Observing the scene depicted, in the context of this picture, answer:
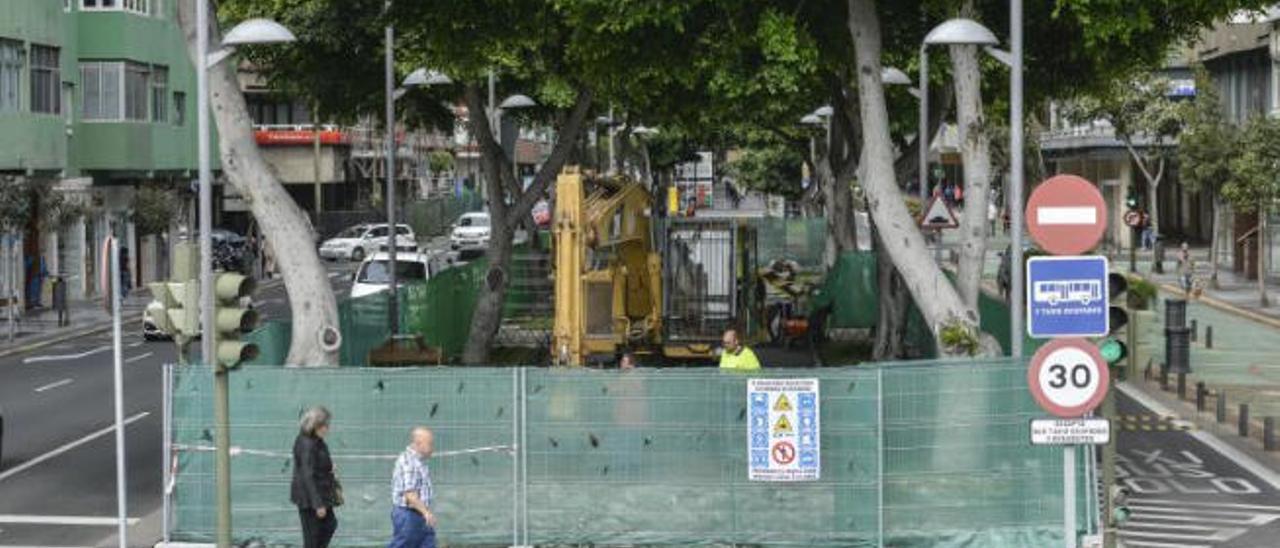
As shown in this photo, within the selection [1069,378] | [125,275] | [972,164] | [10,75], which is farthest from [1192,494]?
[125,275]

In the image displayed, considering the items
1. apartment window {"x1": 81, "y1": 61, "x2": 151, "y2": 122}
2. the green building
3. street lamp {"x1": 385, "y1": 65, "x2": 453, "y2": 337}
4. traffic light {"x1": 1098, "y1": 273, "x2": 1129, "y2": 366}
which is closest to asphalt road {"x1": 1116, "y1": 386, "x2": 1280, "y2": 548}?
traffic light {"x1": 1098, "y1": 273, "x2": 1129, "y2": 366}

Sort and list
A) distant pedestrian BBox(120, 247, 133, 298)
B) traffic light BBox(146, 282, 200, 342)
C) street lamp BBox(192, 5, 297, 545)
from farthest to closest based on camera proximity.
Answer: distant pedestrian BBox(120, 247, 133, 298) → street lamp BBox(192, 5, 297, 545) → traffic light BBox(146, 282, 200, 342)

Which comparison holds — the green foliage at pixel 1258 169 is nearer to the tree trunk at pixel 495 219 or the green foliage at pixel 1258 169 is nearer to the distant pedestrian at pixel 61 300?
the tree trunk at pixel 495 219

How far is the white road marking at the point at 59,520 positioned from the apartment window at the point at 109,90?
1430 inches

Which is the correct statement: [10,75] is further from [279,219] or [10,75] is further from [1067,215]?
[1067,215]

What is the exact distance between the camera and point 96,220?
57750mm

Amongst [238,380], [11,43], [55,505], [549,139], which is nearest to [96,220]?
[11,43]

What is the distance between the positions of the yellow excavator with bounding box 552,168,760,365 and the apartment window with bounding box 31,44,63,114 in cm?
2110

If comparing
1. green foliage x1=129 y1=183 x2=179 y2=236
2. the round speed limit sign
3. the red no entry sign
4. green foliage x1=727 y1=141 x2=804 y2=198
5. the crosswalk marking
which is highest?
green foliage x1=727 y1=141 x2=804 y2=198

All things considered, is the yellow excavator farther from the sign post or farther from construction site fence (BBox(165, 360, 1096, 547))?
the sign post

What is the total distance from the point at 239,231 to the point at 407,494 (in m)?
74.7

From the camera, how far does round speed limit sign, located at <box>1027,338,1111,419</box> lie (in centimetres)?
1329

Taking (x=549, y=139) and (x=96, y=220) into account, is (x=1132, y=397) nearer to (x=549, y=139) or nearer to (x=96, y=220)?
(x=96, y=220)

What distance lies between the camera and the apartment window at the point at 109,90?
5675cm
